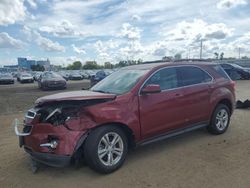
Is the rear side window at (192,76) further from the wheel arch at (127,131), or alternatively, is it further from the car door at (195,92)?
the wheel arch at (127,131)

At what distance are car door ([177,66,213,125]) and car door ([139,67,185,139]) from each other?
7.8 inches

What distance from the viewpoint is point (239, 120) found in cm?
828

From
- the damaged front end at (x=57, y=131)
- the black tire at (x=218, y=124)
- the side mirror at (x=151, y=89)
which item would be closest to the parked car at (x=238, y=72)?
the black tire at (x=218, y=124)

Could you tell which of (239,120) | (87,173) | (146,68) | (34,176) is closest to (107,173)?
(87,173)

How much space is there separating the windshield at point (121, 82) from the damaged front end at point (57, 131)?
655 mm

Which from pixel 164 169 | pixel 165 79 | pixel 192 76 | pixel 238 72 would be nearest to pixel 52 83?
pixel 238 72

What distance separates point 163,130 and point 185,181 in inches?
53.8

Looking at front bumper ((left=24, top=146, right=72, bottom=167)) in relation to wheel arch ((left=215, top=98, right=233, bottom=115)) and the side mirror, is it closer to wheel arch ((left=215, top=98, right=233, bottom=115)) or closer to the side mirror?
the side mirror

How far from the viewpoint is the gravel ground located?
14.4 feet

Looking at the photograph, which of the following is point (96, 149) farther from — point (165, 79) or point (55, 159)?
point (165, 79)

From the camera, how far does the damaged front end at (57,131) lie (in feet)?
14.6

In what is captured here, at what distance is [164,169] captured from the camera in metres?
4.84

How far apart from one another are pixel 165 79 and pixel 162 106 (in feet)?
1.97

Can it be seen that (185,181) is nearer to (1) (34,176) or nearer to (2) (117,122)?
(2) (117,122)
